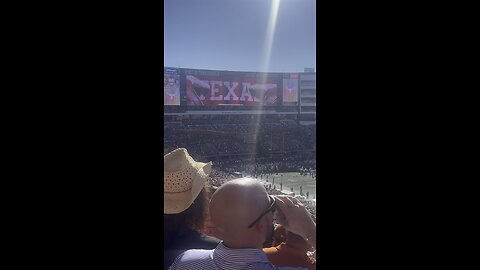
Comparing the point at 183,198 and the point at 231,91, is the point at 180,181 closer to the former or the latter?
the point at 183,198

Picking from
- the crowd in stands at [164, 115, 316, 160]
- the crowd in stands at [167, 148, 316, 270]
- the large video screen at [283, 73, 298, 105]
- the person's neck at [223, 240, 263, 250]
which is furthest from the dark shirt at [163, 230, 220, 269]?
the large video screen at [283, 73, 298, 105]

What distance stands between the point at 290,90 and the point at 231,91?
616cm

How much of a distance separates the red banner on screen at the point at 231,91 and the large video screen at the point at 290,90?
93 cm

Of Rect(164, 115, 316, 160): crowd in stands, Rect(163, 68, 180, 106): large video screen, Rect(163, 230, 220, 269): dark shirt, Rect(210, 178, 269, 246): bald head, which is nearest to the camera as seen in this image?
Rect(210, 178, 269, 246): bald head

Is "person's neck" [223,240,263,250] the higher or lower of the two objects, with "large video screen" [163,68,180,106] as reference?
lower

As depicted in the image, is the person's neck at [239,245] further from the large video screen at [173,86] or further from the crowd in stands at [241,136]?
the large video screen at [173,86]

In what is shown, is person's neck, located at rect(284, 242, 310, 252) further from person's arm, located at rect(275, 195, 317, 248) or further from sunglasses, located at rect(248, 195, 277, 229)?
sunglasses, located at rect(248, 195, 277, 229)

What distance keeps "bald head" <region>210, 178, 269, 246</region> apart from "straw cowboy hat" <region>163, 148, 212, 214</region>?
210 millimetres

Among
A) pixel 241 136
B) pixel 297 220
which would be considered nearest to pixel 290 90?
pixel 241 136

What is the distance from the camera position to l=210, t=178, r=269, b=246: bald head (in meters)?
0.94

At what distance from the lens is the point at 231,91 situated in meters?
34.5

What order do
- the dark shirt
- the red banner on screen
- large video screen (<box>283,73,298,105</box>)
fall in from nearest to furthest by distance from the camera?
the dark shirt, the red banner on screen, large video screen (<box>283,73,298,105</box>)
